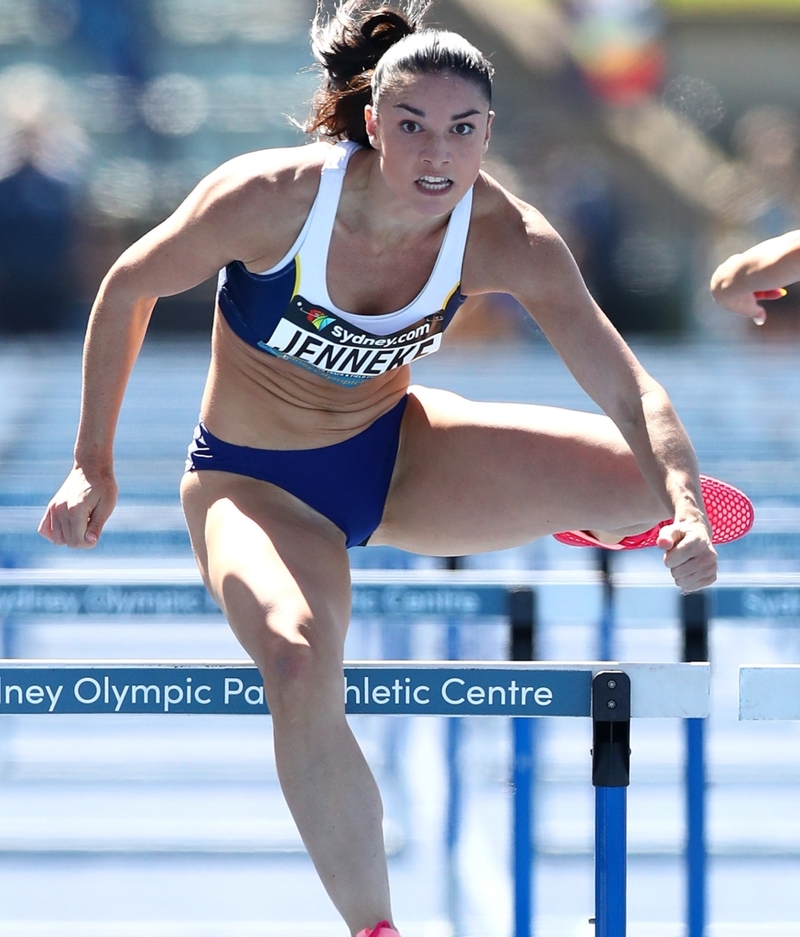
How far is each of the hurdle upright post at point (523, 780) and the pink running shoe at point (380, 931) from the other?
93 cm

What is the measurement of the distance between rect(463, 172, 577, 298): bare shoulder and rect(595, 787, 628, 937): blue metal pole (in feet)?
2.86

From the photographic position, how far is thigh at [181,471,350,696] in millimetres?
2178

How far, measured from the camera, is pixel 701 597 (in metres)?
2.81

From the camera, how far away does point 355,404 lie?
9.04 ft

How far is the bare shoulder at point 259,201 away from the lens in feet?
7.84

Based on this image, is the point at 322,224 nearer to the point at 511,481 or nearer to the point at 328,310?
the point at 328,310

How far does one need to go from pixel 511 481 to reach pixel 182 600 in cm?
102

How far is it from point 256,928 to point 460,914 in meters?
0.47

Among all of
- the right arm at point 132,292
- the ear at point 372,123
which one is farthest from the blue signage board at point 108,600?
the ear at point 372,123

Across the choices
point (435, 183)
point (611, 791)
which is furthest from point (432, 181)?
point (611, 791)

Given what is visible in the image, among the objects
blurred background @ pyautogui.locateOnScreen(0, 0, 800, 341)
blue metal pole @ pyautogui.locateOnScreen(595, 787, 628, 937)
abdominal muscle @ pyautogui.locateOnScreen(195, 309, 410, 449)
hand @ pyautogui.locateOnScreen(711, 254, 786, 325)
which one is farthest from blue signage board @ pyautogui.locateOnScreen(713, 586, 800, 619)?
blurred background @ pyautogui.locateOnScreen(0, 0, 800, 341)

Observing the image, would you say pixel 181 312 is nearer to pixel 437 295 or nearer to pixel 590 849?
pixel 590 849

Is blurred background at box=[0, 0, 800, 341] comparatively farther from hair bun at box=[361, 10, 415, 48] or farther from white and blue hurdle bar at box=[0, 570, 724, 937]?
white and blue hurdle bar at box=[0, 570, 724, 937]

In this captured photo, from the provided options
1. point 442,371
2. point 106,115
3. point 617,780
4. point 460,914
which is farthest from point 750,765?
point 106,115
